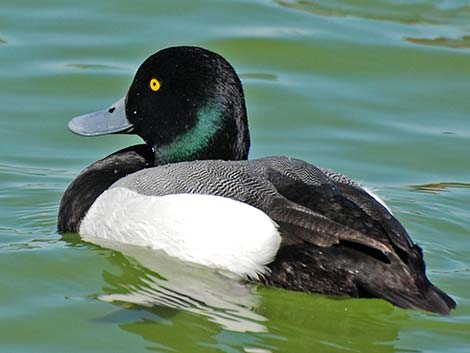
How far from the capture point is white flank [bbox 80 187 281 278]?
549cm

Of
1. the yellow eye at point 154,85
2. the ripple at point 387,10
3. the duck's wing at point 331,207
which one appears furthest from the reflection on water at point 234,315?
the ripple at point 387,10

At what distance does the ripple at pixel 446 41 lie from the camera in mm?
9523

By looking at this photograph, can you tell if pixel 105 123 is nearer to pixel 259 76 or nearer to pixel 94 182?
pixel 94 182

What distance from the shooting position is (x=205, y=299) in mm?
5590

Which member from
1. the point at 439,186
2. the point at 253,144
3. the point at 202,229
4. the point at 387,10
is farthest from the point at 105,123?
the point at 387,10

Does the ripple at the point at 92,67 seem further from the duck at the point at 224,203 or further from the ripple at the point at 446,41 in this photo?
the duck at the point at 224,203

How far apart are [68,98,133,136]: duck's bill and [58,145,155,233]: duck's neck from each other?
13 cm

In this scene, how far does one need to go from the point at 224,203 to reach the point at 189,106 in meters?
0.86

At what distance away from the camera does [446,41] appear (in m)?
9.61

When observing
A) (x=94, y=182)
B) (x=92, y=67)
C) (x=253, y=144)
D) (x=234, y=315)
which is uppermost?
(x=92, y=67)

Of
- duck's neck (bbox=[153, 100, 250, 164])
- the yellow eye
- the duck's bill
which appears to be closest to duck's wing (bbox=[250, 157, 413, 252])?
duck's neck (bbox=[153, 100, 250, 164])

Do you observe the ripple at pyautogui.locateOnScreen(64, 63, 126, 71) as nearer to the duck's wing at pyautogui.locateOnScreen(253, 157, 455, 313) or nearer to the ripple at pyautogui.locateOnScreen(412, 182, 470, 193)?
the ripple at pyautogui.locateOnScreen(412, 182, 470, 193)

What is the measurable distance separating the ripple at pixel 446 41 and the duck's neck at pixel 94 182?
3362mm

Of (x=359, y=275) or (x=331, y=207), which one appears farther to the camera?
(x=331, y=207)
